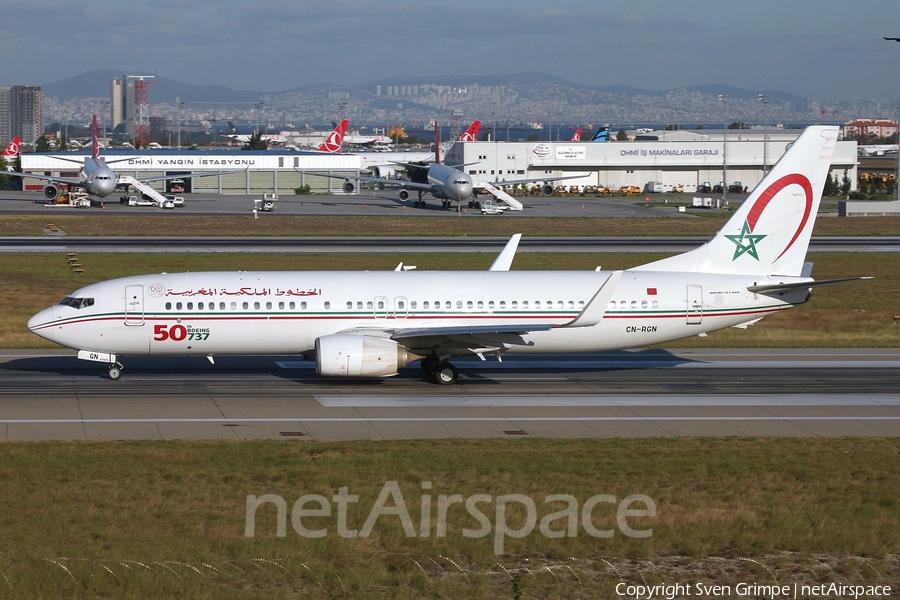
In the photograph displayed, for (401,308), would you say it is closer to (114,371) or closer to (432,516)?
(114,371)

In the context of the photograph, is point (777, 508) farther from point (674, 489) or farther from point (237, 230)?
point (237, 230)

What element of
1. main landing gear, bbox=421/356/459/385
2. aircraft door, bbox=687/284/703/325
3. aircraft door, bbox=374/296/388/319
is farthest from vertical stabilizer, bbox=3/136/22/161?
aircraft door, bbox=687/284/703/325

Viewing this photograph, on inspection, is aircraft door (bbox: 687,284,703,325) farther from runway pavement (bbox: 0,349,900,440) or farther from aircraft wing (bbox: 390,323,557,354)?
aircraft wing (bbox: 390,323,557,354)

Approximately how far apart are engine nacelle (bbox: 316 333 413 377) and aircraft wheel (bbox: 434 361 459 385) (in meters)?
1.93

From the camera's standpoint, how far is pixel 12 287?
171ft

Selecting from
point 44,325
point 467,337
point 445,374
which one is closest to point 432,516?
point 467,337

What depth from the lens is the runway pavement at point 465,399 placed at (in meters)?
27.7

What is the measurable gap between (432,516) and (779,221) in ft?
70.2

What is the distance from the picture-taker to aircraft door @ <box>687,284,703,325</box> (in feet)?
114

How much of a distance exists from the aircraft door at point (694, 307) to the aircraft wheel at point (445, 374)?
25.3 feet

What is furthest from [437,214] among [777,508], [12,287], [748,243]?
[777,508]

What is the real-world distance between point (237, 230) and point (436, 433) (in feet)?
199

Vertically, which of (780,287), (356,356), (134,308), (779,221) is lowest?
(356,356)

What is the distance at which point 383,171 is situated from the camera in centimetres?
16675
